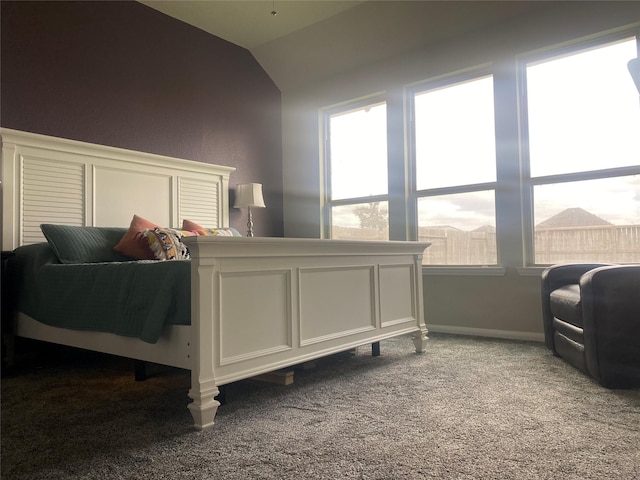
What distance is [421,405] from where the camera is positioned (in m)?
2.04

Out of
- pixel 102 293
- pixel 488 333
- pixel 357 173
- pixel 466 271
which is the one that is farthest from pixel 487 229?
pixel 102 293

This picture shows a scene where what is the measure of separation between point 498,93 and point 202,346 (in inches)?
127

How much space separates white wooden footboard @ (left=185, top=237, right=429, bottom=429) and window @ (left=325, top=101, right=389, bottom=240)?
5.38 feet

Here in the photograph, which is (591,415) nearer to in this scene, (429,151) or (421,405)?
(421,405)

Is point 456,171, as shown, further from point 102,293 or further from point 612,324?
point 102,293

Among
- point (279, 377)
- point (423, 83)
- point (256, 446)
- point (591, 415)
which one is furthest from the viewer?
point (423, 83)

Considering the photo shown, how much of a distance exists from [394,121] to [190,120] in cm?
190

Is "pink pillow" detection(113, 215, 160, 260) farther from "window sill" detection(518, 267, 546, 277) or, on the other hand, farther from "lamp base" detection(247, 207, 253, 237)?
"window sill" detection(518, 267, 546, 277)

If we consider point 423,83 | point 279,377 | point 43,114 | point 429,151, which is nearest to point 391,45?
point 423,83

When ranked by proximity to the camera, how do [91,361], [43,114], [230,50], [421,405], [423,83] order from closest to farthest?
[421,405], [91,361], [43,114], [423,83], [230,50]

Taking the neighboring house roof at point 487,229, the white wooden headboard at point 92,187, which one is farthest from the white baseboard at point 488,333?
the white wooden headboard at point 92,187

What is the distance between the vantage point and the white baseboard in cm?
358

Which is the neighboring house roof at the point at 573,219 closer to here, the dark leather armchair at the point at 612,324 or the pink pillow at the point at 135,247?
the dark leather armchair at the point at 612,324

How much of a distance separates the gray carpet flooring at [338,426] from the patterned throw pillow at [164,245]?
2.40 ft
